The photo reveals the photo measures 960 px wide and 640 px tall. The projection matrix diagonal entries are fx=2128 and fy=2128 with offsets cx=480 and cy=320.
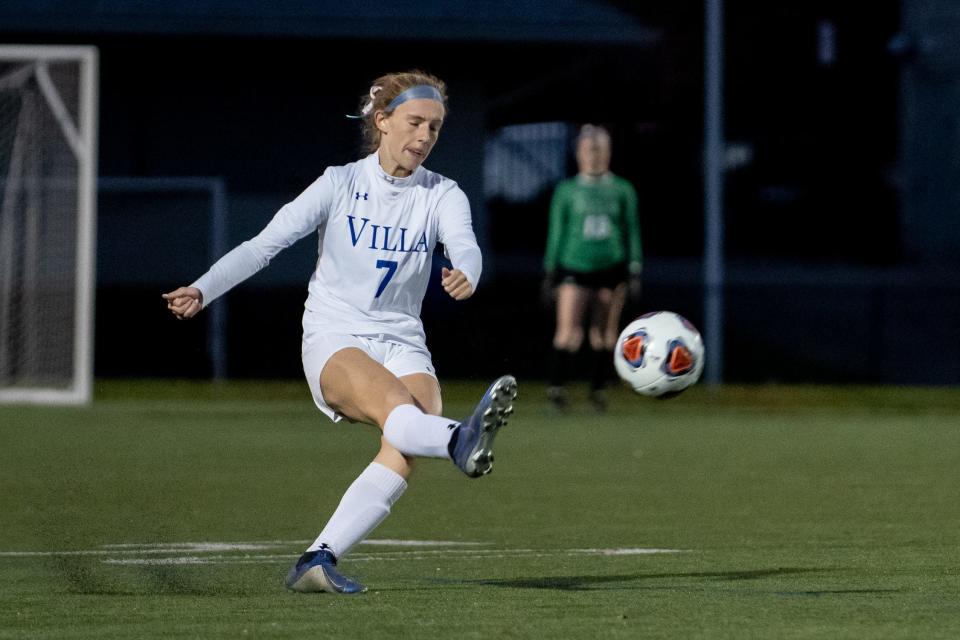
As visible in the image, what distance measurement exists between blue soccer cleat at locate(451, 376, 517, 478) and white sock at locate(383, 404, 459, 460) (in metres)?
0.17

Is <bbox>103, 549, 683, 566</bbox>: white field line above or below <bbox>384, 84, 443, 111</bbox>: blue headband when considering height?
below

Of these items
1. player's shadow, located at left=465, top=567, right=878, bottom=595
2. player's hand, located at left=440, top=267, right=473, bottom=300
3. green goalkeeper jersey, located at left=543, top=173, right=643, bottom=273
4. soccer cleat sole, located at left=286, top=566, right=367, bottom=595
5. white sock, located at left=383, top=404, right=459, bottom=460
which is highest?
green goalkeeper jersey, located at left=543, top=173, right=643, bottom=273

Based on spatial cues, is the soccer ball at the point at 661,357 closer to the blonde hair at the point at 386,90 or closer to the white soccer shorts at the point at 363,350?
the white soccer shorts at the point at 363,350

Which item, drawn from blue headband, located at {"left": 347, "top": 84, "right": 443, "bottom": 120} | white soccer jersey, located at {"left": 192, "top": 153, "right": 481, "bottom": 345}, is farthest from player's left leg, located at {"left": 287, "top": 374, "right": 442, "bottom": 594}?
blue headband, located at {"left": 347, "top": 84, "right": 443, "bottom": 120}

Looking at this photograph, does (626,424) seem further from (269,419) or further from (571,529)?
(571,529)

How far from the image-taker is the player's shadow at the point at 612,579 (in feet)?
25.2

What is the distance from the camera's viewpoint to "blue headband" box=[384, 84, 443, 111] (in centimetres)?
759

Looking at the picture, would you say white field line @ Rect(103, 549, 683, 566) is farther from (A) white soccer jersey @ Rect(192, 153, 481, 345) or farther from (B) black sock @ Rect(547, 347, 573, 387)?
(B) black sock @ Rect(547, 347, 573, 387)

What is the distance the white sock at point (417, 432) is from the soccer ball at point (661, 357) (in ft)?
4.74

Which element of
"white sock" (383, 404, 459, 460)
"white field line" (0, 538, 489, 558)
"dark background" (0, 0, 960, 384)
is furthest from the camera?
"dark background" (0, 0, 960, 384)

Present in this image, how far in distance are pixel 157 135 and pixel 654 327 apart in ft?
64.7

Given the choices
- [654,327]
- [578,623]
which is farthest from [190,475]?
[578,623]

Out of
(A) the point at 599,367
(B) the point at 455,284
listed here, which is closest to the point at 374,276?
(B) the point at 455,284

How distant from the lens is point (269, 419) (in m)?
18.1
